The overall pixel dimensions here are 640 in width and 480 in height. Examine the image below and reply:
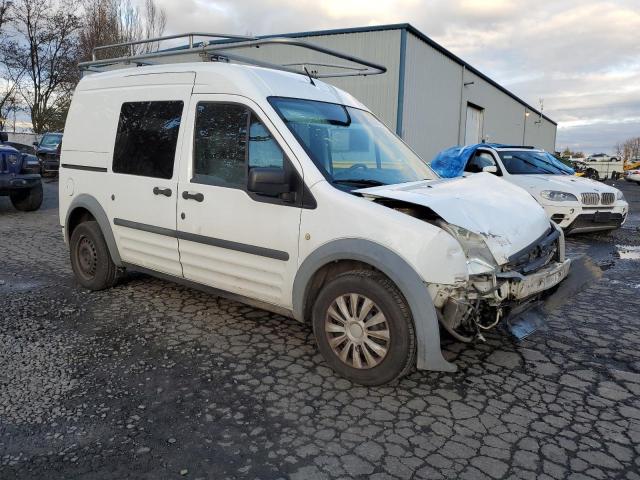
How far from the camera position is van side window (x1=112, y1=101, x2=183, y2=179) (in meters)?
4.34

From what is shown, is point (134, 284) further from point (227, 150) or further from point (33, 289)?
point (227, 150)

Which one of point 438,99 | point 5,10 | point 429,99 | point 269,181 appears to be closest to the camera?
point 269,181

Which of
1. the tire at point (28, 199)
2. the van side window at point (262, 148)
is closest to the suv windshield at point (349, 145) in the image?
the van side window at point (262, 148)

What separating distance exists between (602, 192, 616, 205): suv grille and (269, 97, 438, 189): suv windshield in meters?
5.80

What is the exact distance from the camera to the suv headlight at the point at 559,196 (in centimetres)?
868

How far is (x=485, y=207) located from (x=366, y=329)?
1.20m

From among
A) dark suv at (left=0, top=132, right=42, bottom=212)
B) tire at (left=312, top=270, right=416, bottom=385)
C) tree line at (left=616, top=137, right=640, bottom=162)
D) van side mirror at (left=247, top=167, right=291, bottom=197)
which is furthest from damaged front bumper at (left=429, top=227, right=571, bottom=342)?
tree line at (left=616, top=137, right=640, bottom=162)

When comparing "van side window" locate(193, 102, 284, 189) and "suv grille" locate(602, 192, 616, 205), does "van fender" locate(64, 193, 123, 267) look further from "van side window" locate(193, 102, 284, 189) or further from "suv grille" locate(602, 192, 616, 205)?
"suv grille" locate(602, 192, 616, 205)

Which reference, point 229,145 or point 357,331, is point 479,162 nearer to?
point 229,145

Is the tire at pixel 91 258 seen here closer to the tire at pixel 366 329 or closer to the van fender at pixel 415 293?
the tire at pixel 366 329

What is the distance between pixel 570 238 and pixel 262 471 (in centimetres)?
862

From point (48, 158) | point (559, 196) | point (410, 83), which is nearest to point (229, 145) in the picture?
point (559, 196)

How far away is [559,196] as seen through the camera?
8742 mm

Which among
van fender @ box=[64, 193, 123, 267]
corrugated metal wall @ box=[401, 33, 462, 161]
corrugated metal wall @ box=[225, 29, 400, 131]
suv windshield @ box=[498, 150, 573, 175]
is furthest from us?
corrugated metal wall @ box=[401, 33, 462, 161]
